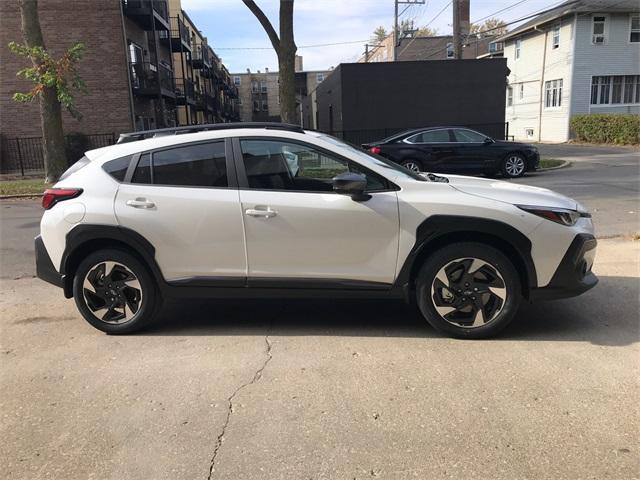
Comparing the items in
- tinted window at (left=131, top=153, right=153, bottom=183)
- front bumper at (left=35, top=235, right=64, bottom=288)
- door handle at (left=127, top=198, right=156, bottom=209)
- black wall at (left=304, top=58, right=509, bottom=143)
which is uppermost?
black wall at (left=304, top=58, right=509, bottom=143)

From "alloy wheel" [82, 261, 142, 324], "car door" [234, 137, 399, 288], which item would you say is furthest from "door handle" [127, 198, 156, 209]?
"car door" [234, 137, 399, 288]

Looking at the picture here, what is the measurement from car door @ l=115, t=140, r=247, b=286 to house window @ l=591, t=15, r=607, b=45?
35817 mm

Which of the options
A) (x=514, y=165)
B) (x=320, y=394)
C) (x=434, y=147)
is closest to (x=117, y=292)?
(x=320, y=394)

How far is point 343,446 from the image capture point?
2.86 metres

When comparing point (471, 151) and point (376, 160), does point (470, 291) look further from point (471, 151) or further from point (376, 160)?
point (471, 151)

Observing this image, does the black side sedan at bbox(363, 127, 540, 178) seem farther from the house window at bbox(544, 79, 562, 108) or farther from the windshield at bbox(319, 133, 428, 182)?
the house window at bbox(544, 79, 562, 108)

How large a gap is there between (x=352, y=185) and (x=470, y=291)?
1.22 meters

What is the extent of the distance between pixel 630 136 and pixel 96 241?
3047 centimetres

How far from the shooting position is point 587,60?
3334 centimetres

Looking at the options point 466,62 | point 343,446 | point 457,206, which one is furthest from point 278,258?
point 466,62

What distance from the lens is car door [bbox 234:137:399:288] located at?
13.5ft

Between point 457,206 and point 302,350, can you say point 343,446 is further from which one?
point 457,206

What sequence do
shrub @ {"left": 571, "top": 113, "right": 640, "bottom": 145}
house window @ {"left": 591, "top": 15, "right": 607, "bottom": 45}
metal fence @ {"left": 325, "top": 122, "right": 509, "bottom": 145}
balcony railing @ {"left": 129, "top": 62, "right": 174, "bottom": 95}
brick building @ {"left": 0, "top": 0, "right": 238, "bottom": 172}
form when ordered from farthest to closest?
1. house window @ {"left": 591, "top": 15, "right": 607, "bottom": 45}
2. shrub @ {"left": 571, "top": 113, "right": 640, "bottom": 145}
3. balcony railing @ {"left": 129, "top": 62, "right": 174, "bottom": 95}
4. metal fence @ {"left": 325, "top": 122, "right": 509, "bottom": 145}
5. brick building @ {"left": 0, "top": 0, "right": 238, "bottom": 172}

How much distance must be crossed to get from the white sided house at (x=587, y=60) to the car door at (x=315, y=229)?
34.1 metres
